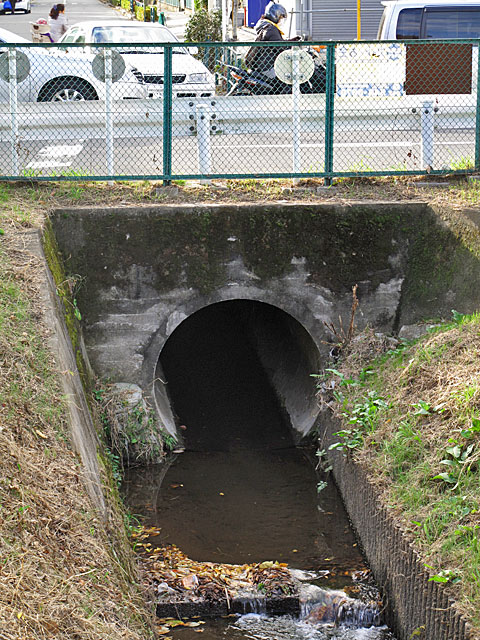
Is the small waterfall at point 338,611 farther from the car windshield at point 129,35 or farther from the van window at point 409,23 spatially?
the car windshield at point 129,35

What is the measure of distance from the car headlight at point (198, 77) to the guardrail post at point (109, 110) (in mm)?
1401

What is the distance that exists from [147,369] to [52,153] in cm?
269

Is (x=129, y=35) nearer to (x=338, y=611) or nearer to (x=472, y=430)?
(x=472, y=430)

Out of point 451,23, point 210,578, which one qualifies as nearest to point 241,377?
point 210,578

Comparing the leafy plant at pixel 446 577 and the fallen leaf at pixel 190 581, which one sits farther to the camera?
the fallen leaf at pixel 190 581

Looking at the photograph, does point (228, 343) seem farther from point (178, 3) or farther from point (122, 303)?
point (178, 3)

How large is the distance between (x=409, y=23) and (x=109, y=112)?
7.68 meters

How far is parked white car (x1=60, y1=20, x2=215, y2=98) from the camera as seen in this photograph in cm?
1010

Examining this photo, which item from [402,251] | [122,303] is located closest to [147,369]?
[122,303]

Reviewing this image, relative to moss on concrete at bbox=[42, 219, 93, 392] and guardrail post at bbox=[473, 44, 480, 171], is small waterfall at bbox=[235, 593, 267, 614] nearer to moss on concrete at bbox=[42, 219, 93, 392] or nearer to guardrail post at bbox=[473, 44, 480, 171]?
moss on concrete at bbox=[42, 219, 93, 392]

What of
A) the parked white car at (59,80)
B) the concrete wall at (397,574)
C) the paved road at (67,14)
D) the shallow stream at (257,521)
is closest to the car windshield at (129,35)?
the parked white car at (59,80)

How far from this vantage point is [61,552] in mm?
4688

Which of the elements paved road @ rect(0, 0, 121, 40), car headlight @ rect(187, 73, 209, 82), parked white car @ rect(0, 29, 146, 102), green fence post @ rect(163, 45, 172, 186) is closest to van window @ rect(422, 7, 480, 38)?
car headlight @ rect(187, 73, 209, 82)

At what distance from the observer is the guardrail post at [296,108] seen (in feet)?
30.8
